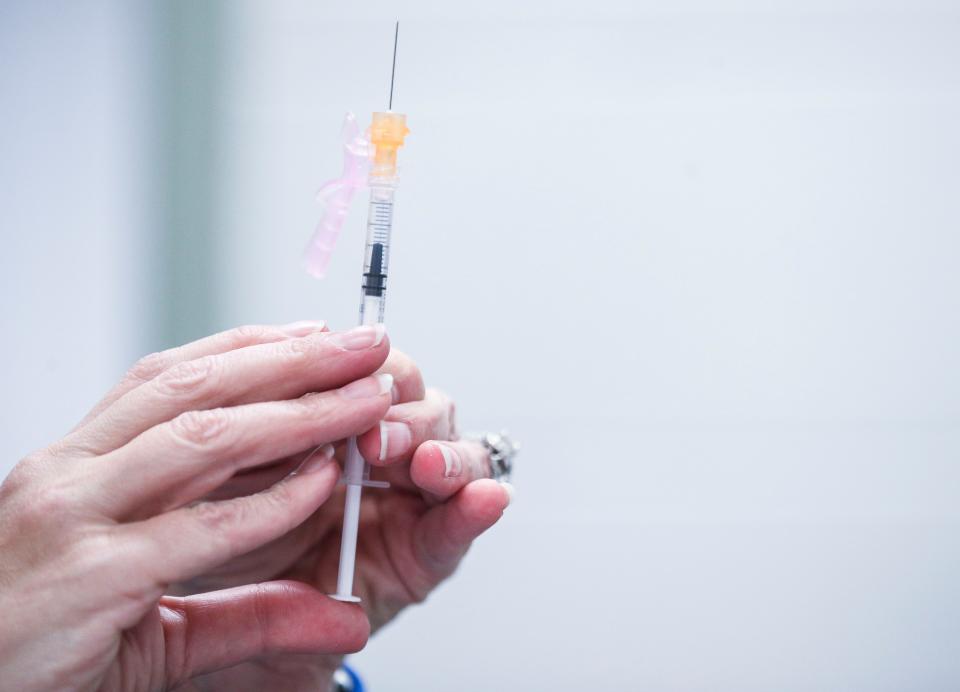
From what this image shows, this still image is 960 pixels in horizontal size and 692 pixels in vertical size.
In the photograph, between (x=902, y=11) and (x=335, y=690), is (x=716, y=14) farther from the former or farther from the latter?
(x=335, y=690)

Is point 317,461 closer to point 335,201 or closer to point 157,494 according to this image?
point 157,494

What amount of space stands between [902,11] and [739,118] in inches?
12.3

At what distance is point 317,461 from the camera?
2.23 feet

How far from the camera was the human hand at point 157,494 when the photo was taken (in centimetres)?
57

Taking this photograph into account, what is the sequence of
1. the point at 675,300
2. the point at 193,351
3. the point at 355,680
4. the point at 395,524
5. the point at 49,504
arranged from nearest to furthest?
the point at 49,504 < the point at 193,351 < the point at 395,524 < the point at 355,680 < the point at 675,300

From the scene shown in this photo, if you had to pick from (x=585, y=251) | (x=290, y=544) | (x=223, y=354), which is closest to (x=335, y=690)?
(x=290, y=544)

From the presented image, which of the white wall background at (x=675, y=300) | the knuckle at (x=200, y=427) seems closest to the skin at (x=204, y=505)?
the knuckle at (x=200, y=427)

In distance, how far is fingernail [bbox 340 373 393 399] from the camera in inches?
26.3

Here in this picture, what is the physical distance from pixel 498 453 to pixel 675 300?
52cm

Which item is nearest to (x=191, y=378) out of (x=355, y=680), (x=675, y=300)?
(x=355, y=680)

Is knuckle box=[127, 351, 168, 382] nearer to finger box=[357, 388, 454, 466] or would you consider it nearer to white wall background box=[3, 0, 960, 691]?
finger box=[357, 388, 454, 466]

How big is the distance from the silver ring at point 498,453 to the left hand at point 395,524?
3cm

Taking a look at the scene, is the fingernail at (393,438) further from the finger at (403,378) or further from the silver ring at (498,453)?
the silver ring at (498,453)

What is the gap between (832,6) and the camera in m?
1.22
